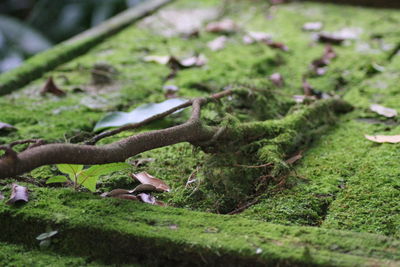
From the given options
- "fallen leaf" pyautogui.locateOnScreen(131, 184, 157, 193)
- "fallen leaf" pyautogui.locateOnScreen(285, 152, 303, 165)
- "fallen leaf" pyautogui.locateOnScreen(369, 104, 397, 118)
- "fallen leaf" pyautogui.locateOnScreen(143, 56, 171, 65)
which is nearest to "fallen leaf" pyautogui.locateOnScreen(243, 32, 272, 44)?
"fallen leaf" pyautogui.locateOnScreen(143, 56, 171, 65)

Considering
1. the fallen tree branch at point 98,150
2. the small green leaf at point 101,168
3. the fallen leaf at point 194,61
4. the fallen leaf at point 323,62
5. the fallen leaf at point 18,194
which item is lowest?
the fallen leaf at point 323,62

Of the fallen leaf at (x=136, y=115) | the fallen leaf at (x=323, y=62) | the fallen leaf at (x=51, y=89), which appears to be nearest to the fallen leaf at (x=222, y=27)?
the fallen leaf at (x=323, y=62)

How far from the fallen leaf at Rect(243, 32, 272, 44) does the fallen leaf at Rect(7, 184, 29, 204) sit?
1.73 meters

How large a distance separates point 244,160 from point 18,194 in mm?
615

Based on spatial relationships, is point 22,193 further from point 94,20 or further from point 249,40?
point 94,20

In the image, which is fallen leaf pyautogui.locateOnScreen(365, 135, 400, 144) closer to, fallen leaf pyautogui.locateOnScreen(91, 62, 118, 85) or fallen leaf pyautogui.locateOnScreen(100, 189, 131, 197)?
fallen leaf pyautogui.locateOnScreen(100, 189, 131, 197)

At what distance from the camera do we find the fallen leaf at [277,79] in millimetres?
1962

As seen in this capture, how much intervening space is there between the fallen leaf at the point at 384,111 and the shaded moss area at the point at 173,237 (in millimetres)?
833

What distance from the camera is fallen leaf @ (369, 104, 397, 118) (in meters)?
1.61

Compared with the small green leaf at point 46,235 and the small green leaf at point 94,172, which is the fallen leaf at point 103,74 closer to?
the small green leaf at point 94,172

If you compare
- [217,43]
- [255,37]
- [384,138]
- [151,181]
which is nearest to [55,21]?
[217,43]

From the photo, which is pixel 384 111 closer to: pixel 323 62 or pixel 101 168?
pixel 323 62

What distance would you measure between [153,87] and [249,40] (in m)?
0.86

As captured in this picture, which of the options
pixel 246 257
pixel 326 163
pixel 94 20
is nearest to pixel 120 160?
pixel 246 257
